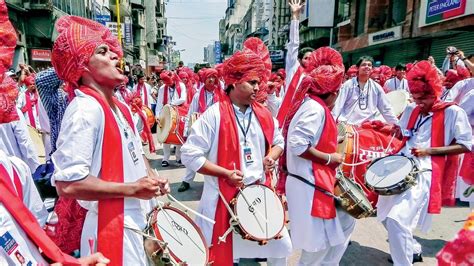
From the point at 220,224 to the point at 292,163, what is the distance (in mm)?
838

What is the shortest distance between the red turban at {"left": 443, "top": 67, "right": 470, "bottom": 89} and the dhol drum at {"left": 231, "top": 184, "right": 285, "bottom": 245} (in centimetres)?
478

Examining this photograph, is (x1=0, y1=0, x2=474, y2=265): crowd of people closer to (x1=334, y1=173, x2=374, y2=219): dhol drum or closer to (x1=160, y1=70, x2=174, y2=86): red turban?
(x1=334, y1=173, x2=374, y2=219): dhol drum

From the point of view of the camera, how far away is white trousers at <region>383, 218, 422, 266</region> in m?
3.27

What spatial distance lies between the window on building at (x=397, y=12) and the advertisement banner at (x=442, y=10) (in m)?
4.32

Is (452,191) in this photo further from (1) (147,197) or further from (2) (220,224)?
(1) (147,197)

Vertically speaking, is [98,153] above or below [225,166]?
above

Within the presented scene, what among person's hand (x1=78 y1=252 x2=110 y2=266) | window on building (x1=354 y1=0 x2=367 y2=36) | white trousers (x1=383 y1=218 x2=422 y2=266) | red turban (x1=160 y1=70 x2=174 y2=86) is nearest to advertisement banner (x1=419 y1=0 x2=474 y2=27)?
window on building (x1=354 y1=0 x2=367 y2=36)

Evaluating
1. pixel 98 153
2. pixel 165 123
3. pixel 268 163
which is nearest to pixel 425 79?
pixel 268 163

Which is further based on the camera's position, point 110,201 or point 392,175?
point 392,175

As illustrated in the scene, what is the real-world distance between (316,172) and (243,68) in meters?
1.04

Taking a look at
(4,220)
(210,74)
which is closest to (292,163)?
(4,220)

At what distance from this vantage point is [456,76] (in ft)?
20.2

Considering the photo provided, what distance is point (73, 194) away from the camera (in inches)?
70.0

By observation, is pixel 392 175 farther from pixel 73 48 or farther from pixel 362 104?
pixel 362 104
